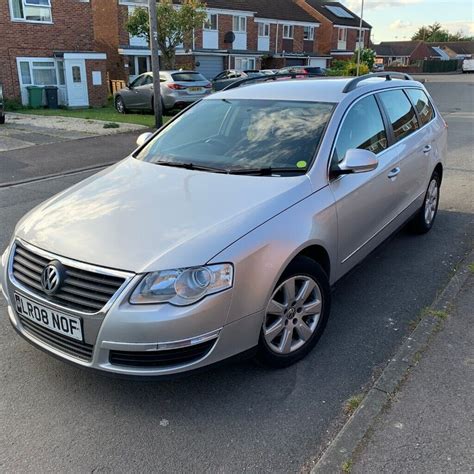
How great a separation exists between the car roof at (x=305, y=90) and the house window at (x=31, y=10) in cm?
2078

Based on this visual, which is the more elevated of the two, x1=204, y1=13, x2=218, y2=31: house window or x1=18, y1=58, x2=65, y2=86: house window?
x1=204, y1=13, x2=218, y2=31: house window

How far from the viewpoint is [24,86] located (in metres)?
22.0

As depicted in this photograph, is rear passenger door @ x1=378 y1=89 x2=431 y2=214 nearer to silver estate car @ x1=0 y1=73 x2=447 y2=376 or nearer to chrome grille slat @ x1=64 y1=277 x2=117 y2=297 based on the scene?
silver estate car @ x1=0 y1=73 x2=447 y2=376

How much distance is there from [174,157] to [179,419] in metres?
1.97

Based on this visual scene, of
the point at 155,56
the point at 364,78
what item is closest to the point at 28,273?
the point at 364,78

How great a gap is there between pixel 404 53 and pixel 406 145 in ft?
315

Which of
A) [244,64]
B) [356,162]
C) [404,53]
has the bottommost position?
[244,64]

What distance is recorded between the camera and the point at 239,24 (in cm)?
3825

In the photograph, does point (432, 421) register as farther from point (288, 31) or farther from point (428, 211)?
point (288, 31)

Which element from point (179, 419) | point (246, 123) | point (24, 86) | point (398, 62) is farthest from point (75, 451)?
point (398, 62)

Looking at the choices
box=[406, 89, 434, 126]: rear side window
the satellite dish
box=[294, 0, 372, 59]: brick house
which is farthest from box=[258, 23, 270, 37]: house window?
box=[406, 89, 434, 126]: rear side window

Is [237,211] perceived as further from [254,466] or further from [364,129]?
[364,129]

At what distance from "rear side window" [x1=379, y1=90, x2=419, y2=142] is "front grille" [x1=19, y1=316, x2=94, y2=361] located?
3.21m

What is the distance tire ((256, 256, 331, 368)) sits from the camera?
2971 millimetres
